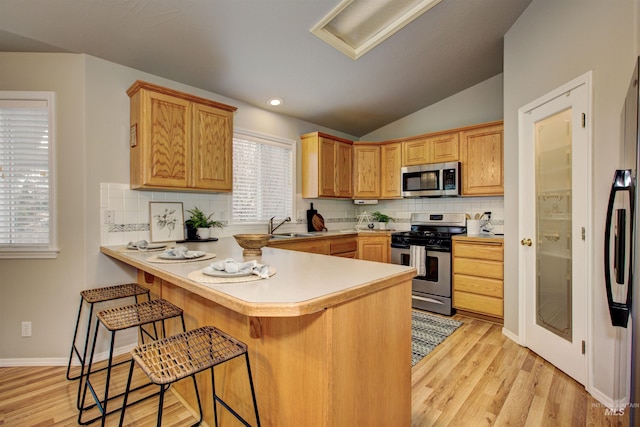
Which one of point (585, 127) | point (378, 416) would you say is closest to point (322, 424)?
point (378, 416)

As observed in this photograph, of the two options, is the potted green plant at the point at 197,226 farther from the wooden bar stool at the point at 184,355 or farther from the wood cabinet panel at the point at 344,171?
the wood cabinet panel at the point at 344,171

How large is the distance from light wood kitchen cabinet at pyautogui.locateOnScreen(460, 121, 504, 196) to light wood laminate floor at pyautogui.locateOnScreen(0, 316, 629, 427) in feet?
6.15

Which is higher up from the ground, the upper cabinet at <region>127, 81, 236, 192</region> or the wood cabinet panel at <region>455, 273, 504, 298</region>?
the upper cabinet at <region>127, 81, 236, 192</region>

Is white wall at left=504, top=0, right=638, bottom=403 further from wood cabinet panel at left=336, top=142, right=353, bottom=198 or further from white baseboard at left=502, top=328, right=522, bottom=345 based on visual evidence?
wood cabinet panel at left=336, top=142, right=353, bottom=198

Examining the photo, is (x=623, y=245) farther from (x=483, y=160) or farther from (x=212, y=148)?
(x=212, y=148)

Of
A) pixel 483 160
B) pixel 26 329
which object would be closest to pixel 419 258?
pixel 483 160

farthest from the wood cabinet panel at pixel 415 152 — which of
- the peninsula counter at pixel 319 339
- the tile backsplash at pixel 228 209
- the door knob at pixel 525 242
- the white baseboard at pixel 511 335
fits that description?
the peninsula counter at pixel 319 339

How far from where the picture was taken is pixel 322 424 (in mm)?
1091

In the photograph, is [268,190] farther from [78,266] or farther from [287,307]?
[287,307]

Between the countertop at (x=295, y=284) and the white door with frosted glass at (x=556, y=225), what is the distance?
1479 millimetres

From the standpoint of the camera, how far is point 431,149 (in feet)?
13.3

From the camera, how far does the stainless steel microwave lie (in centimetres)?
380

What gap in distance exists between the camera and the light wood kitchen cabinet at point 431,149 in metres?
3.86

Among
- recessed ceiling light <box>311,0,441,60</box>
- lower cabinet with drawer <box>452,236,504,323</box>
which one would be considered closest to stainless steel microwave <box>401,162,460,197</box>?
lower cabinet with drawer <box>452,236,504,323</box>
